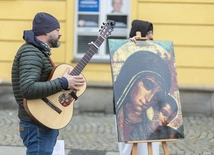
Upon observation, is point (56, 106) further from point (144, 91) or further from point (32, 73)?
point (144, 91)

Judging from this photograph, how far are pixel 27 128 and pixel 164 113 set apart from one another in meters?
1.32

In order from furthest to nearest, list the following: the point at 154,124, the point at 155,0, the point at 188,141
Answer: the point at 155,0 → the point at 188,141 → the point at 154,124

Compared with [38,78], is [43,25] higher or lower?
higher

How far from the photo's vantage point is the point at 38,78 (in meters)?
3.92

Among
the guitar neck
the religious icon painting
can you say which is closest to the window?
the religious icon painting

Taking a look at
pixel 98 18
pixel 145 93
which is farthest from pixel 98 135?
pixel 145 93

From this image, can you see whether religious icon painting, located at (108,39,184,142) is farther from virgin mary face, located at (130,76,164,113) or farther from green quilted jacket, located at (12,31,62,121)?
green quilted jacket, located at (12,31,62,121)

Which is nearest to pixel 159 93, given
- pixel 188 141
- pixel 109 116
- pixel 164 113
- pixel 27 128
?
pixel 164 113

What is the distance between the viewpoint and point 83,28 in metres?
9.21

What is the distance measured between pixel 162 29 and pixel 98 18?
1190mm

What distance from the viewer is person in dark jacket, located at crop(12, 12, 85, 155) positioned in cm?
388

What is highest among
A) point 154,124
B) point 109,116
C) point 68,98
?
point 68,98

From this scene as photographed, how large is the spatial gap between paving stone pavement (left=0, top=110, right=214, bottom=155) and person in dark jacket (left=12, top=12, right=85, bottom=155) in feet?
8.28

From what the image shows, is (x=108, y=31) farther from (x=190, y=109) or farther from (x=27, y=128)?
(x=190, y=109)
